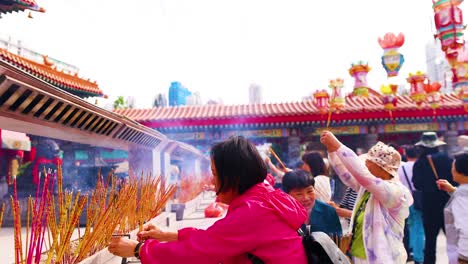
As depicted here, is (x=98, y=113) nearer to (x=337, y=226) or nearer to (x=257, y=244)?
(x=337, y=226)

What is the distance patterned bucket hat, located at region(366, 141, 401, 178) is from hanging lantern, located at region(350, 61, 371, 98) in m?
8.12

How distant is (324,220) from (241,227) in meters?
1.27

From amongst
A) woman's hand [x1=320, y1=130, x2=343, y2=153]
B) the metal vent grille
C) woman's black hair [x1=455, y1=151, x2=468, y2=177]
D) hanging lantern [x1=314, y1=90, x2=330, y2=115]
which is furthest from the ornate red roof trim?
hanging lantern [x1=314, y1=90, x2=330, y2=115]

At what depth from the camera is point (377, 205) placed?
212 cm

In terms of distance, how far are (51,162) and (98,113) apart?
7062 millimetres

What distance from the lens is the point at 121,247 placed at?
1.37 metres

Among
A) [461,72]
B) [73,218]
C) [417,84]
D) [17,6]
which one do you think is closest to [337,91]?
[417,84]

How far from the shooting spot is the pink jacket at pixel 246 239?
1.23 metres

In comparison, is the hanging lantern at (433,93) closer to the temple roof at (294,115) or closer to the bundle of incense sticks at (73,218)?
the temple roof at (294,115)

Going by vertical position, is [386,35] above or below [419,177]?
above

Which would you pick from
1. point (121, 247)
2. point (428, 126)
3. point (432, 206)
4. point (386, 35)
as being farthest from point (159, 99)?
point (121, 247)

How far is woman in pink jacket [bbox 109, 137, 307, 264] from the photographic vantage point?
1.23 meters

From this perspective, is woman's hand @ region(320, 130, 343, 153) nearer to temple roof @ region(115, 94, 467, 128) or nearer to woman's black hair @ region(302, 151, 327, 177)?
woman's black hair @ region(302, 151, 327, 177)

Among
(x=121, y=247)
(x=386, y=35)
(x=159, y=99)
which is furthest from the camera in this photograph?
(x=159, y=99)
